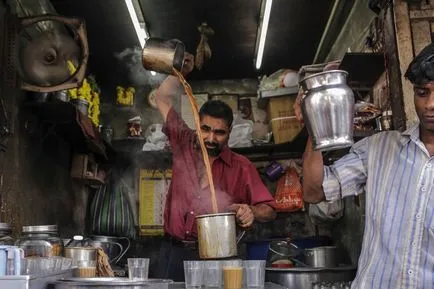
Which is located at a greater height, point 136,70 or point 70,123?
point 136,70

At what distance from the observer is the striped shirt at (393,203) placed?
6.93 feet

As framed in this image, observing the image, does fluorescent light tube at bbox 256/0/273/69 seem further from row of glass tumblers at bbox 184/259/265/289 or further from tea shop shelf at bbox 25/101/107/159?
row of glass tumblers at bbox 184/259/265/289

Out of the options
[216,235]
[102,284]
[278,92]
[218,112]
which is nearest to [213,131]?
[218,112]

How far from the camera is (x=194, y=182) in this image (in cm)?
378

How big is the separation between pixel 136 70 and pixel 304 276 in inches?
166

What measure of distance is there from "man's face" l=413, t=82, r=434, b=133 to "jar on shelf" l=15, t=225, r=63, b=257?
1887 mm

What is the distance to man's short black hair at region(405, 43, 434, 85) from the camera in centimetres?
221

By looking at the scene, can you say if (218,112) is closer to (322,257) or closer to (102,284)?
(322,257)

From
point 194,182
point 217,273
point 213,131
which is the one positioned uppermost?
point 213,131

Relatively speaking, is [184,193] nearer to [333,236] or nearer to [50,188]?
[50,188]

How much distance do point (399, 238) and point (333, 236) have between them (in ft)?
15.2

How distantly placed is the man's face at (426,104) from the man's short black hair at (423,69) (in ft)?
0.09

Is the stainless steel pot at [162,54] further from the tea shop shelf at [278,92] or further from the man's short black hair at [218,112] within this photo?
the tea shop shelf at [278,92]

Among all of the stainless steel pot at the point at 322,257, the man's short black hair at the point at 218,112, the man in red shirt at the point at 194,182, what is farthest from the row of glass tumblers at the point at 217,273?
the stainless steel pot at the point at 322,257
